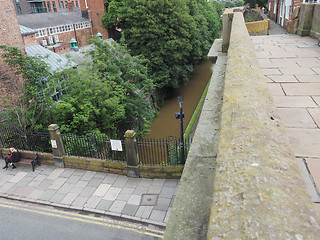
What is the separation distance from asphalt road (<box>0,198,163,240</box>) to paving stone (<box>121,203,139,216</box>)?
1.16 feet

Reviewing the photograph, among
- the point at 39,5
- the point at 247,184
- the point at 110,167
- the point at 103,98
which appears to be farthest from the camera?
the point at 39,5

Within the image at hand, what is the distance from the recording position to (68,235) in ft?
27.1

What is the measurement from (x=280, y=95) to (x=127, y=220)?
6.56 m

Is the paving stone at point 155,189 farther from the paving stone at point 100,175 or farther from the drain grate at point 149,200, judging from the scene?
the paving stone at point 100,175

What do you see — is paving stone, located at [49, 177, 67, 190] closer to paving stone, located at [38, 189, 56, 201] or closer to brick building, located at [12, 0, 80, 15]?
paving stone, located at [38, 189, 56, 201]

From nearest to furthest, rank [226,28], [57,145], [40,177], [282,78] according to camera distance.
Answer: [282,78] < [226,28] < [40,177] < [57,145]

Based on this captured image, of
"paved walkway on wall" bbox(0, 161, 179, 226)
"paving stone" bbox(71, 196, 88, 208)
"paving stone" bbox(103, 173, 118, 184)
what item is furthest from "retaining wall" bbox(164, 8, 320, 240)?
"paving stone" bbox(103, 173, 118, 184)

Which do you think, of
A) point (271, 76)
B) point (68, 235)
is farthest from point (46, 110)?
point (271, 76)

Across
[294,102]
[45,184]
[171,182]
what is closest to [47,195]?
[45,184]

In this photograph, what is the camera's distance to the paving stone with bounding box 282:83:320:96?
4676 millimetres

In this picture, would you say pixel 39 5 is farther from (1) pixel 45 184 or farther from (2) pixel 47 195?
(2) pixel 47 195

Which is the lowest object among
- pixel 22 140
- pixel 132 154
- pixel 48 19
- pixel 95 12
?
pixel 22 140

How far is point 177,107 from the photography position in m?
25.5

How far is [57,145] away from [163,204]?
564cm
